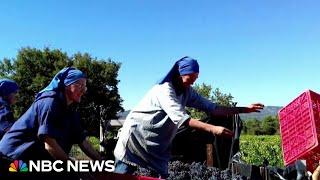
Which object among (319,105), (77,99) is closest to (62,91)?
(77,99)

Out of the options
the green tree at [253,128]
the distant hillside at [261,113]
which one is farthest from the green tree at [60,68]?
the green tree at [253,128]

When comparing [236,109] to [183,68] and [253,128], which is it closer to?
[183,68]

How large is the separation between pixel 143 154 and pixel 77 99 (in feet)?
2.50

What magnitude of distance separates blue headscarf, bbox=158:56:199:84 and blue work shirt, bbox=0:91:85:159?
0.80 metres

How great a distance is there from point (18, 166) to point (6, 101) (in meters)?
1.49

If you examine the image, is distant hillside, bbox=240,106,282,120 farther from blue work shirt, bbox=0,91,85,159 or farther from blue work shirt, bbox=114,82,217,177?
blue work shirt, bbox=0,91,85,159

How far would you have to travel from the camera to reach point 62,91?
3143 millimetres

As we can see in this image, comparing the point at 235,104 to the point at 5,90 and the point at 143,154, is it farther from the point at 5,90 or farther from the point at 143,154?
the point at 5,90

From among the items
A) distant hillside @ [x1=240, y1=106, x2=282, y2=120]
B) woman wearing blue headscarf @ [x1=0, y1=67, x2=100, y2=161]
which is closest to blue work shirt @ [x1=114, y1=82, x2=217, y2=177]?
woman wearing blue headscarf @ [x1=0, y1=67, x2=100, y2=161]

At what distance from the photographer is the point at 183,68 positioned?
139 inches

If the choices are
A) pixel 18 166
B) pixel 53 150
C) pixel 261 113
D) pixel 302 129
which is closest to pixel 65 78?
pixel 53 150

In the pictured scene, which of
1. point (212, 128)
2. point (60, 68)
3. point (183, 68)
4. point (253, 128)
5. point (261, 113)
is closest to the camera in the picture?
point (212, 128)

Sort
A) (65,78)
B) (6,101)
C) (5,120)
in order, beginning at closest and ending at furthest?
(65,78) → (5,120) → (6,101)

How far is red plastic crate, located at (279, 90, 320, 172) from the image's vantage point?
3.96 meters
